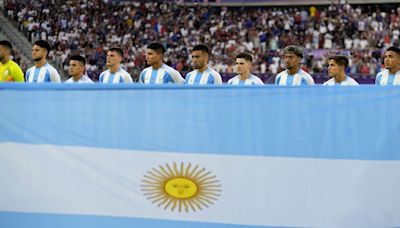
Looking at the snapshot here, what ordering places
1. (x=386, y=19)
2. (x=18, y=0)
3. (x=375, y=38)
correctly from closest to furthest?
(x=375, y=38), (x=386, y=19), (x=18, y=0)

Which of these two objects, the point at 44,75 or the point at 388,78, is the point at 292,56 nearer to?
the point at 388,78

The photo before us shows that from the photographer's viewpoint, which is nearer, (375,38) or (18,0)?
(375,38)

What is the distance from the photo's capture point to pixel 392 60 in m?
7.40

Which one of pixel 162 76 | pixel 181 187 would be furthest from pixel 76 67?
pixel 181 187

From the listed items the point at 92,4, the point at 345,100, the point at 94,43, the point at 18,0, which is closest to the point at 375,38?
the point at 94,43

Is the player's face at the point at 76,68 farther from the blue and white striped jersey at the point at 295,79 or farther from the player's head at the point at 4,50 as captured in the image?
the blue and white striped jersey at the point at 295,79

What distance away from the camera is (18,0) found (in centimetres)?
2917

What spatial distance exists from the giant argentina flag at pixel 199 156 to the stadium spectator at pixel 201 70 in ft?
10.9

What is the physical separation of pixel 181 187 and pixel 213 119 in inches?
21.8

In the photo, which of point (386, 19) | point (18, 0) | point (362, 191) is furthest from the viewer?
point (18, 0)

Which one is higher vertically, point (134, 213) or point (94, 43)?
point (94, 43)

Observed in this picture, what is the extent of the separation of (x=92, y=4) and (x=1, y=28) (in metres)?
5.36

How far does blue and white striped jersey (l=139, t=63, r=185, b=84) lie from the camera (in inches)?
322

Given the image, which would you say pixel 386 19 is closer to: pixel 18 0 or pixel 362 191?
pixel 18 0
